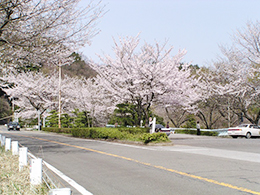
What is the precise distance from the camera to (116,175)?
810 centimetres

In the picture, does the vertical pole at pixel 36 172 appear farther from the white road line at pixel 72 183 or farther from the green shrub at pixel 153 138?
the green shrub at pixel 153 138

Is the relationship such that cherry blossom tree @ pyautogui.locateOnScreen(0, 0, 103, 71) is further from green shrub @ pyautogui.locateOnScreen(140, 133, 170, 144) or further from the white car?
the white car

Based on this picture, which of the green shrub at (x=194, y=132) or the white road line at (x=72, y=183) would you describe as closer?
the white road line at (x=72, y=183)

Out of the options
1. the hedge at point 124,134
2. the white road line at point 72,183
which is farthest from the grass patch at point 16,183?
the hedge at point 124,134

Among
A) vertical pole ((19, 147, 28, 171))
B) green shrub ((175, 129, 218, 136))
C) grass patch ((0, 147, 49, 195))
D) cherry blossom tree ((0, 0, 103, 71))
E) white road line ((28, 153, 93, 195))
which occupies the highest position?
cherry blossom tree ((0, 0, 103, 71))

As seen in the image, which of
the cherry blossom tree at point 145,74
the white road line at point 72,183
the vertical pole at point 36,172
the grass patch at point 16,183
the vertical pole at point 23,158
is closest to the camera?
the grass patch at point 16,183

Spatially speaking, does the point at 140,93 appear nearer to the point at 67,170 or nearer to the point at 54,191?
the point at 67,170

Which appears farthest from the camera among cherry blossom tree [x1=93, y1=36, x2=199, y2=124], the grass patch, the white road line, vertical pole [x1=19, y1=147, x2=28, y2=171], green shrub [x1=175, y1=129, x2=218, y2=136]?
green shrub [x1=175, y1=129, x2=218, y2=136]

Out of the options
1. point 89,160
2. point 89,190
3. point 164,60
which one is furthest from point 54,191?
point 164,60

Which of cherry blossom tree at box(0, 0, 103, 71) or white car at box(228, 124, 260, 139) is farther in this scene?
white car at box(228, 124, 260, 139)

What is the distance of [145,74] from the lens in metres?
23.1

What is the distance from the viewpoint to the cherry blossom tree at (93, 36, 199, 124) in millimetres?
23031

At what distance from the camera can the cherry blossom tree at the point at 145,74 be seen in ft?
75.6

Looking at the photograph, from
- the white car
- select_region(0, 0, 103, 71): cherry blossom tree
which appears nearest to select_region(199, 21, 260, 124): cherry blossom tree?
the white car
